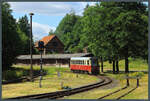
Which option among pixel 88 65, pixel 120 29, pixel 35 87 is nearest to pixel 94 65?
pixel 88 65

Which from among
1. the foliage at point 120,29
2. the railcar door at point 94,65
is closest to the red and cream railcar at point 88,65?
the railcar door at point 94,65

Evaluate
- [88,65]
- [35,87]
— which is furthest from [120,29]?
[35,87]

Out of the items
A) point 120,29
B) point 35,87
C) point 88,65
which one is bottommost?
point 35,87

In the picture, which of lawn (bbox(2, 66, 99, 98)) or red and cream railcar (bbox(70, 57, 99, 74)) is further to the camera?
red and cream railcar (bbox(70, 57, 99, 74))

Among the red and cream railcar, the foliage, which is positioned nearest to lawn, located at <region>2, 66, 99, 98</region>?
the red and cream railcar

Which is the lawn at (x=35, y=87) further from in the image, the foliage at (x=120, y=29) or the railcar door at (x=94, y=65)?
the foliage at (x=120, y=29)

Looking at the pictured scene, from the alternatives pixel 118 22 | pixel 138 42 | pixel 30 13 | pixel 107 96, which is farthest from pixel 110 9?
pixel 107 96

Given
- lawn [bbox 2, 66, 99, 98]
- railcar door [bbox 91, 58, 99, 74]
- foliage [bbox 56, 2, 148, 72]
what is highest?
foliage [bbox 56, 2, 148, 72]

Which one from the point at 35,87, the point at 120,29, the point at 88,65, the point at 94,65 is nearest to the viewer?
the point at 35,87

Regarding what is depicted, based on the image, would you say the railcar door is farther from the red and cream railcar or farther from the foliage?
the foliage

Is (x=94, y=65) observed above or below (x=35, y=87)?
above

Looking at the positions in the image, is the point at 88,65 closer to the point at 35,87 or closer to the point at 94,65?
the point at 94,65

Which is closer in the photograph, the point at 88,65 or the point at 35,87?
the point at 35,87

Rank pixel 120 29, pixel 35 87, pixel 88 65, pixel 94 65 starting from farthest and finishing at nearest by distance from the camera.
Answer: pixel 88 65
pixel 94 65
pixel 120 29
pixel 35 87
